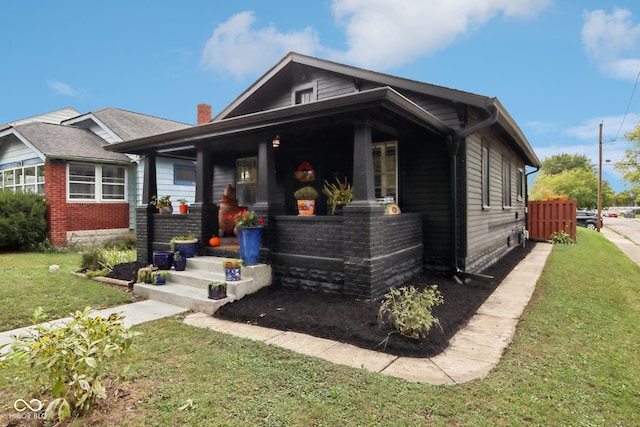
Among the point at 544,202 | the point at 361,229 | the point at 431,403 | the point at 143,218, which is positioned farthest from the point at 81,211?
the point at 544,202

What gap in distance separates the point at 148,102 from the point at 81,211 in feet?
47.8

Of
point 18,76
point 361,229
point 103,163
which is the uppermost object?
point 18,76

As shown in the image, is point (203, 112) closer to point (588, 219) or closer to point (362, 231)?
point (362, 231)

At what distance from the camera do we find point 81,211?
39.7 ft

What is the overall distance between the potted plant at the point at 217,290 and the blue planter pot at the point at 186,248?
167 centimetres

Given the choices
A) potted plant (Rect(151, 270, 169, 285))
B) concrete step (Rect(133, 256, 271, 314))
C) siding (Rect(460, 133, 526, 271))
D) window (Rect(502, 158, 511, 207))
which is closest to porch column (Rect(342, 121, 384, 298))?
concrete step (Rect(133, 256, 271, 314))

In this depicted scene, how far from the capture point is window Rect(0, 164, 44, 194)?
41.2 feet

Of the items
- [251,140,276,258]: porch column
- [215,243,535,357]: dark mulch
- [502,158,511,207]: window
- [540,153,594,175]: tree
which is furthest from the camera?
[540,153,594,175]: tree

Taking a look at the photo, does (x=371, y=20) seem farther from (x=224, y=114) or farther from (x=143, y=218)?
(x=143, y=218)

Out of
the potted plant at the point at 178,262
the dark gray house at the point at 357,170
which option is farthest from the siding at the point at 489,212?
the potted plant at the point at 178,262

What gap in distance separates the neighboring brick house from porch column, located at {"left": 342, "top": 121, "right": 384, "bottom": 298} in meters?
10.6

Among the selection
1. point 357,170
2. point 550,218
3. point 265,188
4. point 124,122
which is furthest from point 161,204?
point 550,218

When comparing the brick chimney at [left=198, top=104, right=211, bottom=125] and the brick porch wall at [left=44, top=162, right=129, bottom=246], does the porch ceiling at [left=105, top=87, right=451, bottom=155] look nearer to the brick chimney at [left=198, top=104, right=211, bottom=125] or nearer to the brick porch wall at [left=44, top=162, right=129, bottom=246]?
the brick porch wall at [left=44, top=162, right=129, bottom=246]

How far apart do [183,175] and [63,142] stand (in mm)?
4093
